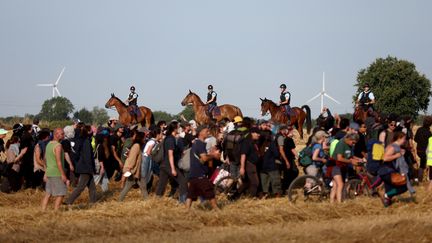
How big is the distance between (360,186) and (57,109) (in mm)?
92114

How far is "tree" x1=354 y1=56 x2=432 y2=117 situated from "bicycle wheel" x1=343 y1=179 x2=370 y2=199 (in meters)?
56.6

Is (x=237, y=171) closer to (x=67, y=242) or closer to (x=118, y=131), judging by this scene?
(x=118, y=131)

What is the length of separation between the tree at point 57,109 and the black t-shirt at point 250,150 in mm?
87789

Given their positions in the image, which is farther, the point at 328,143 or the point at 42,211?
the point at 328,143

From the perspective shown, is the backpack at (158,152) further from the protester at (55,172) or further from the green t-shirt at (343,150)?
the green t-shirt at (343,150)

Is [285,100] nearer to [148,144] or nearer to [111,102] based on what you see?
[111,102]

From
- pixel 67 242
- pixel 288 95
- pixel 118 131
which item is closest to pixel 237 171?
pixel 118 131

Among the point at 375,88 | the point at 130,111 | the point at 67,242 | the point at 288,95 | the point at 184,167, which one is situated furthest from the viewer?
the point at 375,88

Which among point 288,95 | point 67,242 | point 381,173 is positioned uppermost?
point 288,95

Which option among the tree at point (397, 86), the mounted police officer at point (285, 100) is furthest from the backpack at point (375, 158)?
the tree at point (397, 86)

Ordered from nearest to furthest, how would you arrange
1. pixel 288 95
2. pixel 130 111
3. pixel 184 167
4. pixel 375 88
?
1. pixel 184 167
2. pixel 288 95
3. pixel 130 111
4. pixel 375 88

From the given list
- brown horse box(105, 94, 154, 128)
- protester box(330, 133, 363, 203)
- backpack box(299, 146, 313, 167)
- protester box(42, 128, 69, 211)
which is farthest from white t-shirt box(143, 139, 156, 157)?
brown horse box(105, 94, 154, 128)

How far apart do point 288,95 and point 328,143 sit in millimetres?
17842

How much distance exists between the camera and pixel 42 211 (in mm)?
17219
